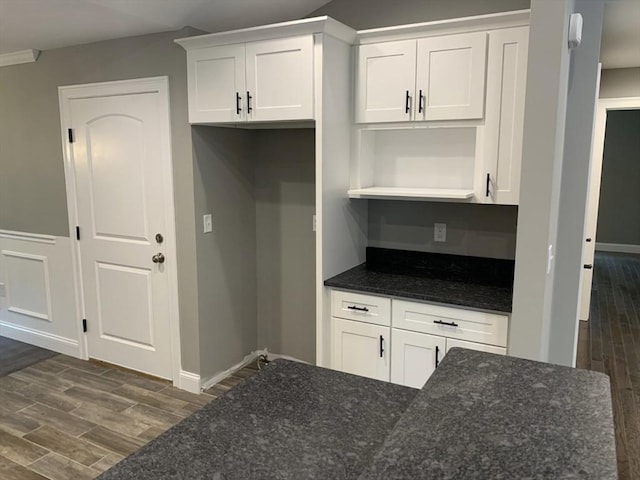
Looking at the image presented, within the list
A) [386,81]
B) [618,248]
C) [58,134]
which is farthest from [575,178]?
[618,248]

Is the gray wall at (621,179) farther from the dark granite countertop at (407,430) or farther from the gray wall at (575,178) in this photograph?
the dark granite countertop at (407,430)

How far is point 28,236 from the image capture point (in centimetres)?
407

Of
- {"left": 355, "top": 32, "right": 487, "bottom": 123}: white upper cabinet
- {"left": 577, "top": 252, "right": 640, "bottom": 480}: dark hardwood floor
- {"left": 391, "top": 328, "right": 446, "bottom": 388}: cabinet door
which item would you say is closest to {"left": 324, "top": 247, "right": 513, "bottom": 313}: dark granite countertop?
{"left": 391, "top": 328, "right": 446, "bottom": 388}: cabinet door

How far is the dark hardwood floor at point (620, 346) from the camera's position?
281 centimetres

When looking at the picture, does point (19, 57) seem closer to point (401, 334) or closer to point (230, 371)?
point (230, 371)

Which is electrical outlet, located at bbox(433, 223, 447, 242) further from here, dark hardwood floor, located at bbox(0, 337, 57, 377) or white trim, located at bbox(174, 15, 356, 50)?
dark hardwood floor, located at bbox(0, 337, 57, 377)

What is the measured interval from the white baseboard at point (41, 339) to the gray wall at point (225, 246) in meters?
1.29

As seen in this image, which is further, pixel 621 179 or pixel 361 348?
pixel 621 179

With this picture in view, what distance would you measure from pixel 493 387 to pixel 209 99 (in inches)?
93.5

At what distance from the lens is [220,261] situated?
11.4 ft

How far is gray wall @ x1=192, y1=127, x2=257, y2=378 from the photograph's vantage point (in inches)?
129

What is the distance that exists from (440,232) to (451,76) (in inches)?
36.5

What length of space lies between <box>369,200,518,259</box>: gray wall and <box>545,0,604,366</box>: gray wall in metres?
0.27

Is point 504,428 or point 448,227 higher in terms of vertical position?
point 448,227
